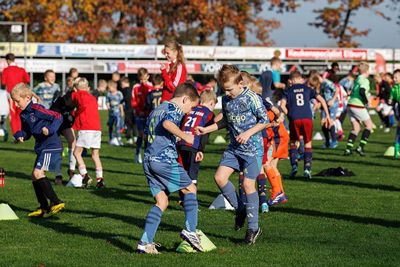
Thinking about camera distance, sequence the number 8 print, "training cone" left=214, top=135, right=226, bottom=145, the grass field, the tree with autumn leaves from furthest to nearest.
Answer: the tree with autumn leaves, "training cone" left=214, top=135, right=226, bottom=145, the number 8 print, the grass field

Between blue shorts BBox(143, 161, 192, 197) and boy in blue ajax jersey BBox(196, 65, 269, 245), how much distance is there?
24.7 inches

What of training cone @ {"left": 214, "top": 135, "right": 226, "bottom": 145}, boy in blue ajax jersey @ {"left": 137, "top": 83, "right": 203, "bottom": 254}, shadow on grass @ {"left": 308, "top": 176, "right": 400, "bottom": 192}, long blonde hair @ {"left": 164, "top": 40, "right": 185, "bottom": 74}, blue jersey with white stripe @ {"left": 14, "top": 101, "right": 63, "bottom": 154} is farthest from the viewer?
training cone @ {"left": 214, "top": 135, "right": 226, "bottom": 145}

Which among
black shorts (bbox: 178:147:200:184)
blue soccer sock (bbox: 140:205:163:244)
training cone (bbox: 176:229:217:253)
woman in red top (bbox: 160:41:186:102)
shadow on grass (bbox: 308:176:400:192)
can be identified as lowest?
shadow on grass (bbox: 308:176:400:192)

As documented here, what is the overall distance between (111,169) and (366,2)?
53.7 metres

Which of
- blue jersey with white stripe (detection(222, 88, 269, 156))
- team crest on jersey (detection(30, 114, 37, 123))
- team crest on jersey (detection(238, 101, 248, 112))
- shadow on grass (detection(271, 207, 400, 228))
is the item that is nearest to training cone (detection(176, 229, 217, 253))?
blue jersey with white stripe (detection(222, 88, 269, 156))

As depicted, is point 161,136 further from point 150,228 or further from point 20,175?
point 20,175

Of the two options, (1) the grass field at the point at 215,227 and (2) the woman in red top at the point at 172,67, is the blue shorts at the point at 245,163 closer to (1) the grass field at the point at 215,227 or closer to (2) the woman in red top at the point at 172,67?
(1) the grass field at the point at 215,227

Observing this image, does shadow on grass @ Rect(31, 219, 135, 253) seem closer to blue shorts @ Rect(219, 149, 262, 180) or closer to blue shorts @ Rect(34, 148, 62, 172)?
blue shorts @ Rect(34, 148, 62, 172)

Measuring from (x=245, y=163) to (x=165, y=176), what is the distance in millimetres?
1237

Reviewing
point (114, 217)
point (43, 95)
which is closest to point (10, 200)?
point (114, 217)

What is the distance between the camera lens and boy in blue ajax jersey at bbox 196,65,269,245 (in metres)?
9.73

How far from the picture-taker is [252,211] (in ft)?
32.2

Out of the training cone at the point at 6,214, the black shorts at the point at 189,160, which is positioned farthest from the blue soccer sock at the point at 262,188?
the training cone at the point at 6,214

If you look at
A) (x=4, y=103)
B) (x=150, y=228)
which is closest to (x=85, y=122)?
(x=150, y=228)
